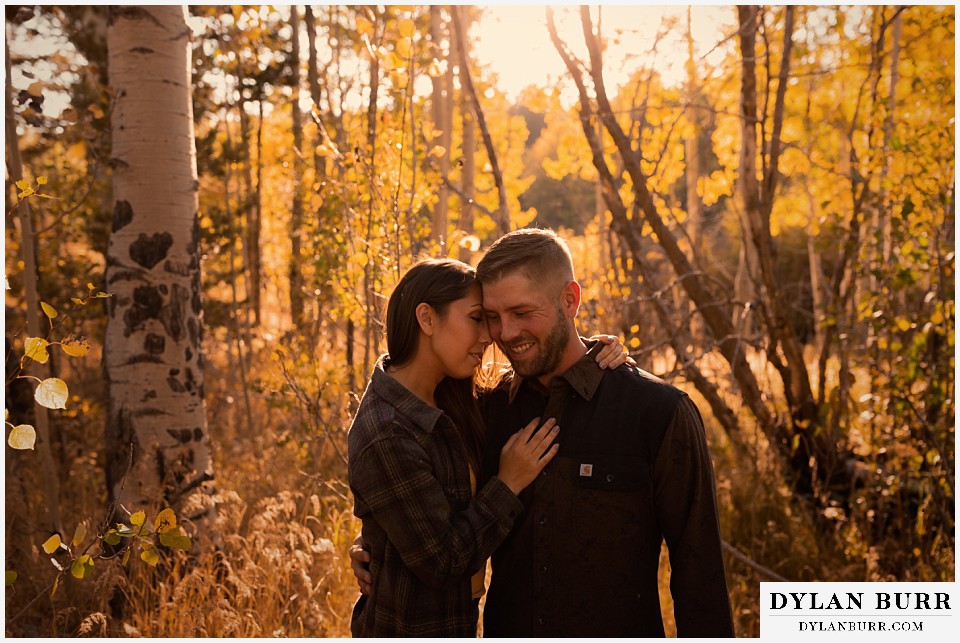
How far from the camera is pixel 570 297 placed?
213 cm

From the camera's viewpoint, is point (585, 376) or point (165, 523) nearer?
point (165, 523)

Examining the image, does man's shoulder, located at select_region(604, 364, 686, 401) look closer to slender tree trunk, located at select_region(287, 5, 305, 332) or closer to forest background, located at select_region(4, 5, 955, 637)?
forest background, located at select_region(4, 5, 955, 637)

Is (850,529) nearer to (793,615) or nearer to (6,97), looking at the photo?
(793,615)

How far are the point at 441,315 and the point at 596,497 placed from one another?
0.67 meters

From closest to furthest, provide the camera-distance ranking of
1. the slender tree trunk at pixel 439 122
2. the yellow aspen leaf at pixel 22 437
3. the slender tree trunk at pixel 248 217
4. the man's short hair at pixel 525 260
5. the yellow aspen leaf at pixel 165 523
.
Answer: the yellow aspen leaf at pixel 22 437 → the yellow aspen leaf at pixel 165 523 → the man's short hair at pixel 525 260 → the slender tree trunk at pixel 439 122 → the slender tree trunk at pixel 248 217

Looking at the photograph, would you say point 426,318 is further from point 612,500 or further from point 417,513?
point 612,500

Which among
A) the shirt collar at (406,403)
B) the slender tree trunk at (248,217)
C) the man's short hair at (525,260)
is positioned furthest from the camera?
the slender tree trunk at (248,217)

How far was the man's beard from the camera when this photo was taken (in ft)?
6.83

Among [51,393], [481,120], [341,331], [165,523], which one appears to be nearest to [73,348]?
[51,393]

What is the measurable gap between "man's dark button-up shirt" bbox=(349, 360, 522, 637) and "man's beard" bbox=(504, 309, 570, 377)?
0.86 feet

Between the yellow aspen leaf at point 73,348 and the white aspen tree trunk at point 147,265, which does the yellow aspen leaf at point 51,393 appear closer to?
the yellow aspen leaf at point 73,348

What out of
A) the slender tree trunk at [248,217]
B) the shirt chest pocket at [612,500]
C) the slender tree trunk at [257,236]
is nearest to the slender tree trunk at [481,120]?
the shirt chest pocket at [612,500]

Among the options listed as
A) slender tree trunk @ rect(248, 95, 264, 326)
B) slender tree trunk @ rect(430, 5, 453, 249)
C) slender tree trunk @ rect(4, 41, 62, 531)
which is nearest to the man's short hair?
slender tree trunk @ rect(4, 41, 62, 531)

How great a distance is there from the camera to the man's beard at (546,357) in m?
2.08
